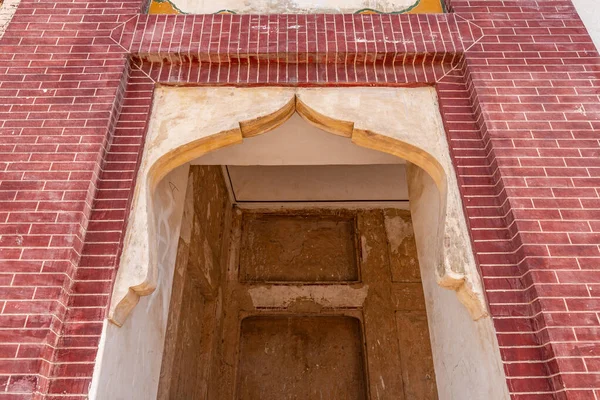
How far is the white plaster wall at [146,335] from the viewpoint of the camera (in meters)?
2.82

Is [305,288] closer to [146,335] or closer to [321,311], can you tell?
[321,311]

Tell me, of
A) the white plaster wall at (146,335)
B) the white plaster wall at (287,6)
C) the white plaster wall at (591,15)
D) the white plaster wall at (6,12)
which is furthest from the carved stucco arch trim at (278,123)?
the white plaster wall at (591,15)

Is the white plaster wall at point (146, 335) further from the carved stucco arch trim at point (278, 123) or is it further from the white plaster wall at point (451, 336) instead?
the white plaster wall at point (451, 336)

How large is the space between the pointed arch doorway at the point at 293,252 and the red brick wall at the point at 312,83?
0.42 ft

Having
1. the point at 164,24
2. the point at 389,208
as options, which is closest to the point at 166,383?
the point at 164,24

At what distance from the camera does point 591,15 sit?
13.6 feet

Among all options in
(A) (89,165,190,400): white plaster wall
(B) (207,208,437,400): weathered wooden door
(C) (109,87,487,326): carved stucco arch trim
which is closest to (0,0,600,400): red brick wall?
(C) (109,87,487,326): carved stucco arch trim

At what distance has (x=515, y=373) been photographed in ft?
→ 8.50

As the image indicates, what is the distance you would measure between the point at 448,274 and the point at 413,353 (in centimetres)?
380

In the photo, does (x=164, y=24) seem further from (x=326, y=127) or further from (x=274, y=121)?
(x=326, y=127)

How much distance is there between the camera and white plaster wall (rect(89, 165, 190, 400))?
9.24 feet

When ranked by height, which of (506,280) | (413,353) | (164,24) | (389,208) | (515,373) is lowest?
(515,373)

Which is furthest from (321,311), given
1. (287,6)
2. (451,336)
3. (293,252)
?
(287,6)

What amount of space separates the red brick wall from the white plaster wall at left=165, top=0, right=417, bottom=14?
0.27 metres
